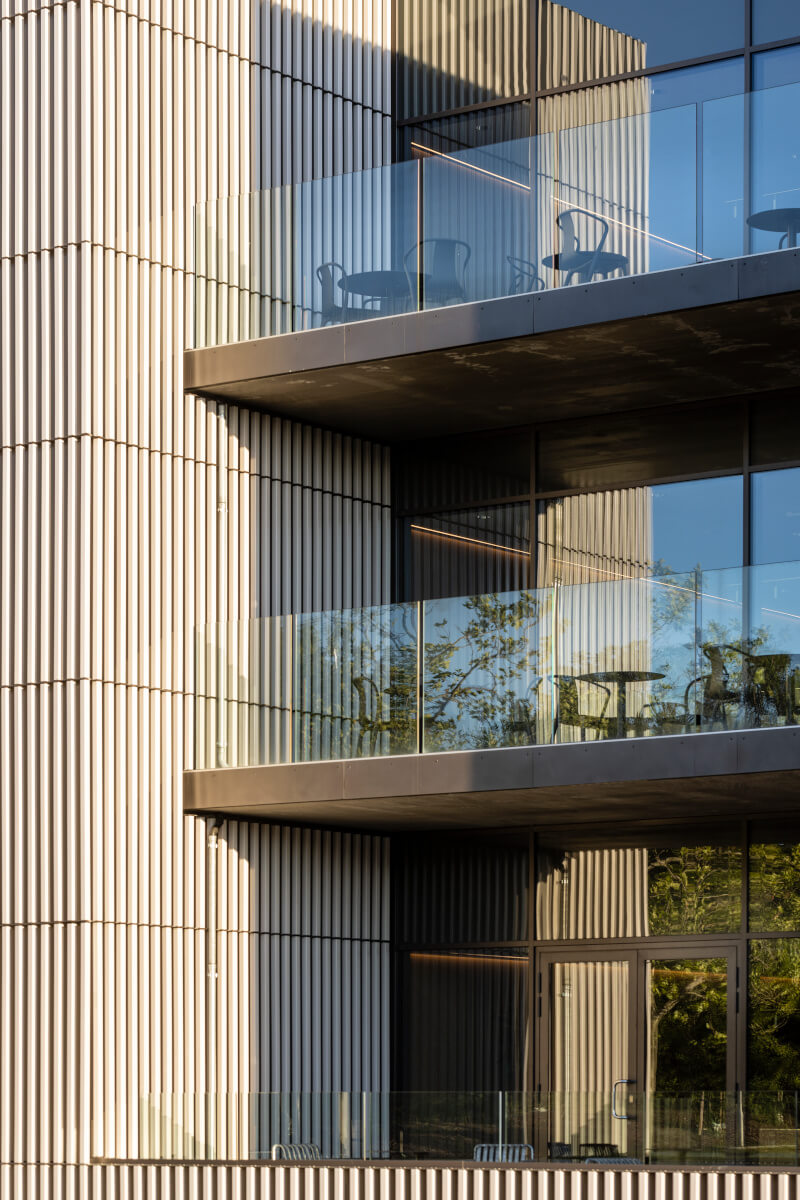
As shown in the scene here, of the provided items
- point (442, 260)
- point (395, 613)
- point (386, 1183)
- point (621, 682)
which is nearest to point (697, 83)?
point (442, 260)

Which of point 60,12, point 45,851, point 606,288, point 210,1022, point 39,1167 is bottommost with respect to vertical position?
point 39,1167

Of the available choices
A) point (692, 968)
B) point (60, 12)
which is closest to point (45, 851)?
point (692, 968)

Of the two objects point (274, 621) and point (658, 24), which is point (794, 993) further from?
point (658, 24)

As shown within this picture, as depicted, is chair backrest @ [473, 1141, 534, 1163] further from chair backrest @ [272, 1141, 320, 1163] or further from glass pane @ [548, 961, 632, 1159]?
glass pane @ [548, 961, 632, 1159]

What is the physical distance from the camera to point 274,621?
17.0 m

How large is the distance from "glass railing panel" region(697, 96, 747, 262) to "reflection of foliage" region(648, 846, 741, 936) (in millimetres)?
5294

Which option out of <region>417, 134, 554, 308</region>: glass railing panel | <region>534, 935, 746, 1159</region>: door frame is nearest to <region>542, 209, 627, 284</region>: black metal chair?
<region>417, 134, 554, 308</region>: glass railing panel

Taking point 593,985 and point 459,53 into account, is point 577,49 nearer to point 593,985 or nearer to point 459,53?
point 459,53

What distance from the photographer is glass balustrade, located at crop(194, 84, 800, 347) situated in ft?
49.4

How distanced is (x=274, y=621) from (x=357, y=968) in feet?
11.8

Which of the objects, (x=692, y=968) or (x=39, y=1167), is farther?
(x=692, y=968)

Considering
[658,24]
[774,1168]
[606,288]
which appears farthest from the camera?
[658,24]

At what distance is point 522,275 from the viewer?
15.9 metres

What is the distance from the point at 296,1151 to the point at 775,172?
8.71m
